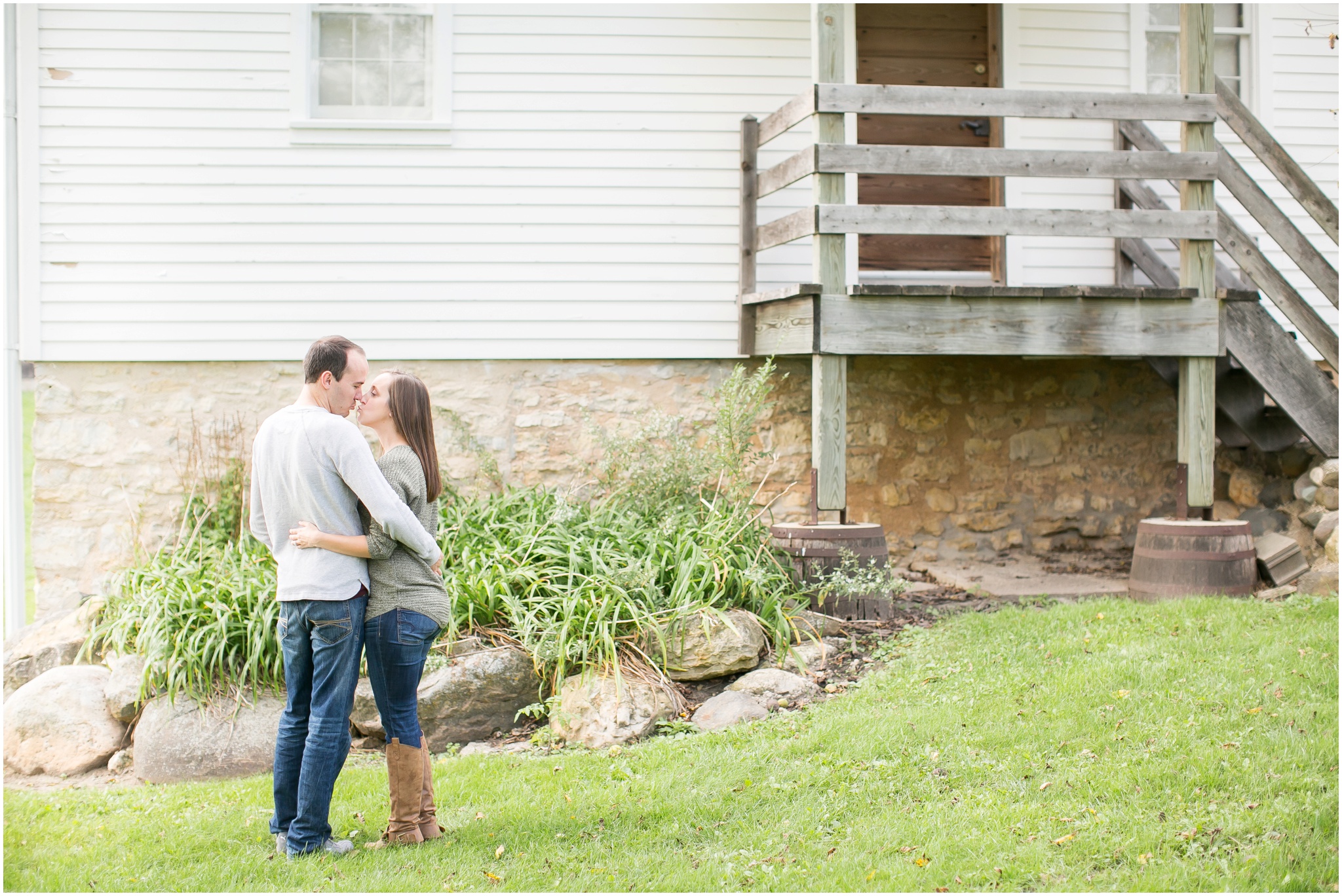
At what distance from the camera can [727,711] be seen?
5.09 metres

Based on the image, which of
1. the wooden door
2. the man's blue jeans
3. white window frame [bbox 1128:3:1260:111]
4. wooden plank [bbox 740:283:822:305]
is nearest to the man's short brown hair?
the man's blue jeans

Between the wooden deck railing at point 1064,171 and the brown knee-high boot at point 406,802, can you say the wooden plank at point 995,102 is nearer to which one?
the wooden deck railing at point 1064,171

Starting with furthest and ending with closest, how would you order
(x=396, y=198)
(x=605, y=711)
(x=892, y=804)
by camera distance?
(x=396, y=198) < (x=605, y=711) < (x=892, y=804)

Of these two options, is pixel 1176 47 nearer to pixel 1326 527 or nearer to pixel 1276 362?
pixel 1276 362

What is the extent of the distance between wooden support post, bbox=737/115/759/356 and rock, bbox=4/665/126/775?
4.46m

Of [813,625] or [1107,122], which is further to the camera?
[1107,122]

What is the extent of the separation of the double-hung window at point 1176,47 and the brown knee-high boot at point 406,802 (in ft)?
24.0

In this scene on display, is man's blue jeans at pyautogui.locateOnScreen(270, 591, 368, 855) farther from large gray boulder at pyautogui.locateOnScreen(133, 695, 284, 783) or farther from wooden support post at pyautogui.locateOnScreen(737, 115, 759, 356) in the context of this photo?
wooden support post at pyautogui.locateOnScreen(737, 115, 759, 356)

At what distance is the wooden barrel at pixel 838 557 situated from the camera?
6.23 meters

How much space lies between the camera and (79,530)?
23.9ft

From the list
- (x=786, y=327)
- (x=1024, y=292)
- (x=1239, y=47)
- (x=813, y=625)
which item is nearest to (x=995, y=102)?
(x=1024, y=292)

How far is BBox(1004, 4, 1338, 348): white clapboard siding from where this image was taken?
785cm

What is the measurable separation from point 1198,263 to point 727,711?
13.8 feet

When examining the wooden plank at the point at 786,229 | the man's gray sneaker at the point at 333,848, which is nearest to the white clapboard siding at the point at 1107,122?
the wooden plank at the point at 786,229
